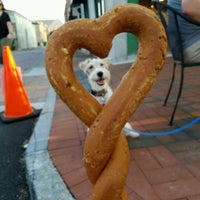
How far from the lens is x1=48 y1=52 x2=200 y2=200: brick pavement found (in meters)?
1.82

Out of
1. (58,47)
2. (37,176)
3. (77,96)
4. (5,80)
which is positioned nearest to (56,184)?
(37,176)

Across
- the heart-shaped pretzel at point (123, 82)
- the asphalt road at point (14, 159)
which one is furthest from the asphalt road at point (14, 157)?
the heart-shaped pretzel at point (123, 82)

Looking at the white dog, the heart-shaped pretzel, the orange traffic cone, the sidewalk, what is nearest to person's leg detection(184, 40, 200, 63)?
the sidewalk

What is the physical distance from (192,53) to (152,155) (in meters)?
1.16

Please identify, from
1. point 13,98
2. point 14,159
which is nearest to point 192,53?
point 14,159

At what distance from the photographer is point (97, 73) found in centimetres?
323

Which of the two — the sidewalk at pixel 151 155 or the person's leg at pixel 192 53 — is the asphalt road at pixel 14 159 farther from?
the person's leg at pixel 192 53

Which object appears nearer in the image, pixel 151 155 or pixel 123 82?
pixel 123 82

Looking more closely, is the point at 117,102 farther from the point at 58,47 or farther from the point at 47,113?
the point at 47,113

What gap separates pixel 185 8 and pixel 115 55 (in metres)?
6.51

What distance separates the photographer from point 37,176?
6.98 ft

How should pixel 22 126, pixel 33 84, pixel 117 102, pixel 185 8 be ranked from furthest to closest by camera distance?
pixel 33 84, pixel 22 126, pixel 185 8, pixel 117 102

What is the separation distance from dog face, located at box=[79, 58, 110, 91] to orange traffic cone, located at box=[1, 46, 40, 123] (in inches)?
45.0

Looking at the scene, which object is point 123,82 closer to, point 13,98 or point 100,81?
point 100,81
